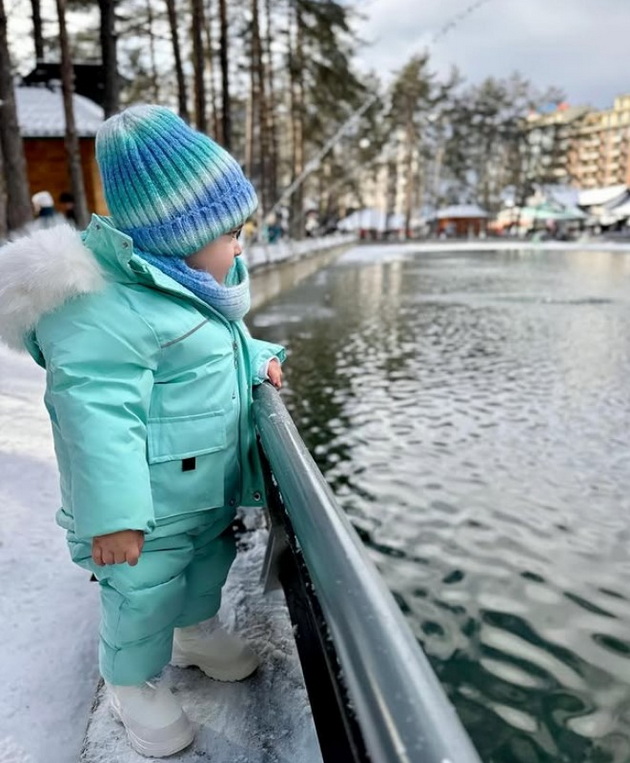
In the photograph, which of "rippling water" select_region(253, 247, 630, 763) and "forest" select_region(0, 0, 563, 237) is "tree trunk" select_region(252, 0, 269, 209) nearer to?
"forest" select_region(0, 0, 563, 237)

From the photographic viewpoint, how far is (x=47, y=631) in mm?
2109

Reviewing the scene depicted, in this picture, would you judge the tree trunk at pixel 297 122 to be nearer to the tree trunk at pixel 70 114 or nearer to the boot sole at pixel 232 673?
the tree trunk at pixel 70 114

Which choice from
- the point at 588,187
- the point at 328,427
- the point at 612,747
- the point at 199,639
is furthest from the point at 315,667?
the point at 588,187

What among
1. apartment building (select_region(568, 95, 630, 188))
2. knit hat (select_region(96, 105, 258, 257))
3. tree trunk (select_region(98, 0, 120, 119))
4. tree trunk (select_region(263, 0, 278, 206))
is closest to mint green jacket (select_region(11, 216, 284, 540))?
knit hat (select_region(96, 105, 258, 257))

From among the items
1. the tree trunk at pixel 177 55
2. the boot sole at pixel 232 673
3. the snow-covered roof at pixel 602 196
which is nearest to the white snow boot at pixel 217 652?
the boot sole at pixel 232 673

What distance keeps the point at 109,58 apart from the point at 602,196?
5796cm

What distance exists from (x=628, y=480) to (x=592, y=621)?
1.62m

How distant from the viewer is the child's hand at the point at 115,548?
1.39 m

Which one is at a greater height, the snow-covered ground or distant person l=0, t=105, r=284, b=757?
distant person l=0, t=105, r=284, b=757

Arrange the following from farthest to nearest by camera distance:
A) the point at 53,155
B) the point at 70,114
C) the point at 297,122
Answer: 1. the point at 297,122
2. the point at 53,155
3. the point at 70,114

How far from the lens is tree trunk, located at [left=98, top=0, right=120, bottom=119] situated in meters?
12.9

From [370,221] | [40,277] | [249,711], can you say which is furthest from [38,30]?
[370,221]

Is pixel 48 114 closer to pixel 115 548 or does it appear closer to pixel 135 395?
pixel 135 395

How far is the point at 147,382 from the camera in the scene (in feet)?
4.87
